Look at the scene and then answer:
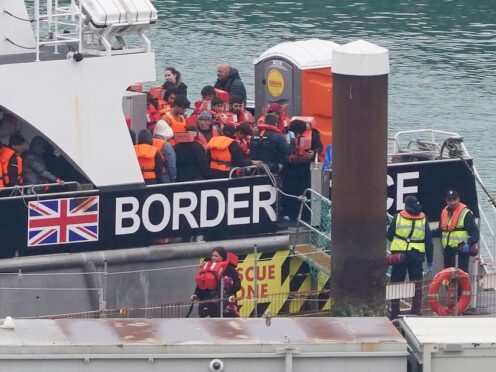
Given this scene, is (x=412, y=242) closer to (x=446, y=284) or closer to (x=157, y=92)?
(x=446, y=284)

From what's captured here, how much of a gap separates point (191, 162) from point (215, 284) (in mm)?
1636

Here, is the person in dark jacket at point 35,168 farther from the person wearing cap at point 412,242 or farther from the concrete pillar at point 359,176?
the person wearing cap at point 412,242

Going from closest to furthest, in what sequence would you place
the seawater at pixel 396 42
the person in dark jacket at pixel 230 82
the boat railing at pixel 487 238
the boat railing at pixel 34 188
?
1. the boat railing at pixel 34 188
2. the boat railing at pixel 487 238
3. the person in dark jacket at pixel 230 82
4. the seawater at pixel 396 42

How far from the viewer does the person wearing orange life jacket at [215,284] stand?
12977 millimetres

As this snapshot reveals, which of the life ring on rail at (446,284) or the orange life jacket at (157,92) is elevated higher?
the orange life jacket at (157,92)

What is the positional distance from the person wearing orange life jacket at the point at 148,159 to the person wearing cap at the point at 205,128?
634mm

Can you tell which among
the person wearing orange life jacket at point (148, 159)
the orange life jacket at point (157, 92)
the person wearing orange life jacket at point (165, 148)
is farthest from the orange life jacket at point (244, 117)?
the person wearing orange life jacket at point (148, 159)

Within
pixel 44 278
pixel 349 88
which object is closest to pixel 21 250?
pixel 44 278

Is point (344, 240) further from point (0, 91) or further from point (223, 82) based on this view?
point (223, 82)

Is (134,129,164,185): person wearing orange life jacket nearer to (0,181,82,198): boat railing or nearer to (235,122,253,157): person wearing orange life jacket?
(0,181,82,198): boat railing

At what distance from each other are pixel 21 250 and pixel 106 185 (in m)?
1.01

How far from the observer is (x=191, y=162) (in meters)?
14.2

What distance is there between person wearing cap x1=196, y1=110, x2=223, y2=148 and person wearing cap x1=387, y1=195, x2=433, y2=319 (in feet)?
6.51

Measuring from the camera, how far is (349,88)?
41.0 feet
